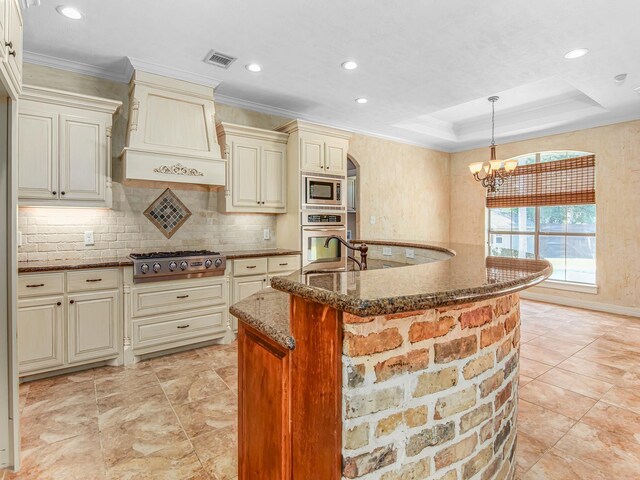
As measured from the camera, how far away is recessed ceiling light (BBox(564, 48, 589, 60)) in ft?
9.72

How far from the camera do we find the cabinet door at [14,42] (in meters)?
1.62

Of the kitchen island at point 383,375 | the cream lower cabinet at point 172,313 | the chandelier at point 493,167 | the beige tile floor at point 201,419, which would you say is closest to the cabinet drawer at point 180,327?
the cream lower cabinet at point 172,313

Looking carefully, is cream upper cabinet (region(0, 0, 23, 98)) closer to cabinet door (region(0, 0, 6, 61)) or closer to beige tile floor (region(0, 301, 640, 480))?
cabinet door (region(0, 0, 6, 61))

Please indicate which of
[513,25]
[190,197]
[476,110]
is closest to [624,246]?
[476,110]

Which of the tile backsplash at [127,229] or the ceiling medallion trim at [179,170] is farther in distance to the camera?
the ceiling medallion trim at [179,170]

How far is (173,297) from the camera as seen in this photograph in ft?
10.8

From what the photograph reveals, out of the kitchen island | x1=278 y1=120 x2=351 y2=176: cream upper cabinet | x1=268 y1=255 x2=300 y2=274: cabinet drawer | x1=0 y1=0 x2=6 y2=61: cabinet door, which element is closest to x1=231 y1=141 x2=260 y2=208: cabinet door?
x1=278 y1=120 x2=351 y2=176: cream upper cabinet

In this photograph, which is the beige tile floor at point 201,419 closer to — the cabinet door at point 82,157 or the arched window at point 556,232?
the cabinet door at point 82,157

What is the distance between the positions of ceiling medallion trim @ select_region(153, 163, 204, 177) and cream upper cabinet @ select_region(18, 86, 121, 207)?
45 cm

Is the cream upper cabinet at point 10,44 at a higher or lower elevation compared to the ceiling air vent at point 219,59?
lower

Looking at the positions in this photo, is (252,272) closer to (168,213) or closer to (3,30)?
(168,213)

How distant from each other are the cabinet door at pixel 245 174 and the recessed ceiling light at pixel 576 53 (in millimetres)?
3125

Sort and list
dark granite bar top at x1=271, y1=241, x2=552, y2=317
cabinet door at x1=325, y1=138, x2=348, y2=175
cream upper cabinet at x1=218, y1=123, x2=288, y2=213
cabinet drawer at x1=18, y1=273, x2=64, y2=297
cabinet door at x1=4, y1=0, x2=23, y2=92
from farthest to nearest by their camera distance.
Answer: cabinet door at x1=325, y1=138, x2=348, y2=175, cream upper cabinet at x1=218, y1=123, x2=288, y2=213, cabinet drawer at x1=18, y1=273, x2=64, y2=297, cabinet door at x1=4, y1=0, x2=23, y2=92, dark granite bar top at x1=271, y1=241, x2=552, y2=317

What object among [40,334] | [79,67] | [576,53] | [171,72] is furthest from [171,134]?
[576,53]
